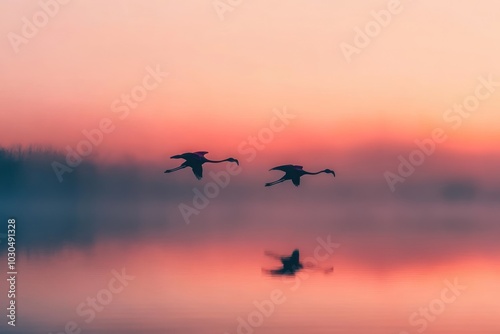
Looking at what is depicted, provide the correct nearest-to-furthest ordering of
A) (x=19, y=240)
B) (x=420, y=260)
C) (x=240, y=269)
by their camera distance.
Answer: (x=240, y=269) → (x=420, y=260) → (x=19, y=240)

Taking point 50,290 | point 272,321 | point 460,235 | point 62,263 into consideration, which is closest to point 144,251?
point 62,263

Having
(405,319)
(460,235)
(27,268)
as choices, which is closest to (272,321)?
Result: (405,319)

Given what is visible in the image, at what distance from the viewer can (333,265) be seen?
3005 cm

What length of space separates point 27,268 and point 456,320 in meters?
12.9

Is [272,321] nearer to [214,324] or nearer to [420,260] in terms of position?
[214,324]

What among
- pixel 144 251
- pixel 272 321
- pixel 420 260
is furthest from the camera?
pixel 144 251

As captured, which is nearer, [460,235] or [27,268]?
[27,268]

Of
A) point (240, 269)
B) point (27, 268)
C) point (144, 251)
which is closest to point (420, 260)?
point (240, 269)

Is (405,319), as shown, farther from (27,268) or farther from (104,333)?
(27,268)

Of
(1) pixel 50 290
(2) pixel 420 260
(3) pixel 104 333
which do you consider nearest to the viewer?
(3) pixel 104 333

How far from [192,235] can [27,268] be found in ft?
59.5

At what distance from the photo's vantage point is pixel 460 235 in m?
47.9

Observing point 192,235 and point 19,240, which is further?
point 192,235

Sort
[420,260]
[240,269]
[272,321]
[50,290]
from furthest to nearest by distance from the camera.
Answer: [420,260] → [240,269] → [50,290] → [272,321]
